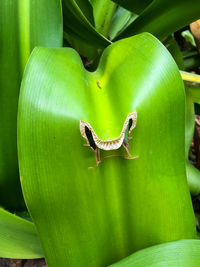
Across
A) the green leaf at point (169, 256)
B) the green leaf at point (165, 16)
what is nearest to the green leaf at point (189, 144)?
the green leaf at point (165, 16)

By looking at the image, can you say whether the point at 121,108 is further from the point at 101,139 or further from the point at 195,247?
the point at 195,247

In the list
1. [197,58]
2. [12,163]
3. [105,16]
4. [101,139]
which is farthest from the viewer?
[197,58]

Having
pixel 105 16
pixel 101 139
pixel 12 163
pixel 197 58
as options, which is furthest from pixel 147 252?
pixel 197 58

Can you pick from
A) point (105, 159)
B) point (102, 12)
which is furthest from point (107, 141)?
point (102, 12)

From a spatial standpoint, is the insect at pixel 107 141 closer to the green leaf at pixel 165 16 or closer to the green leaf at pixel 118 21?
the green leaf at pixel 165 16

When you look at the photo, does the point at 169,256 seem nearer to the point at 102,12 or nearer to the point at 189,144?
the point at 189,144
